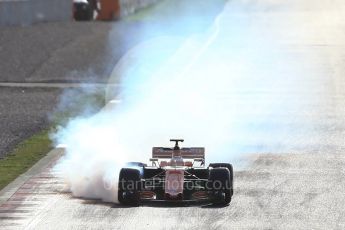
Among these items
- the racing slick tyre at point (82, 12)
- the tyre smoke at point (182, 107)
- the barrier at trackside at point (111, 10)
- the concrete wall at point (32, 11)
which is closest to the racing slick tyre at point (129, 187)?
the tyre smoke at point (182, 107)

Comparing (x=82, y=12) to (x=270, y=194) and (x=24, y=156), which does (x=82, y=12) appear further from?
(x=270, y=194)

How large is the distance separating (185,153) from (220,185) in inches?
38.0

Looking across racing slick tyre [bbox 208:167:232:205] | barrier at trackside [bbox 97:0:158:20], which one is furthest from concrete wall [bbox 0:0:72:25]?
racing slick tyre [bbox 208:167:232:205]

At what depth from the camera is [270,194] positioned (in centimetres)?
1641

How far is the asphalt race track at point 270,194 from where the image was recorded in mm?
14625

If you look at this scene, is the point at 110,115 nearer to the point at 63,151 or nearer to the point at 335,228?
the point at 63,151

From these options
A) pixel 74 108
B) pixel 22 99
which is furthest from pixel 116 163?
pixel 22 99

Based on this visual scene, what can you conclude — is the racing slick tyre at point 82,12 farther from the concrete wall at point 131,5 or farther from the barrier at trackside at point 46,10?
the concrete wall at point 131,5

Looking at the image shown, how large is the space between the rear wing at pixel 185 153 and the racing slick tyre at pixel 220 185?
64 centimetres

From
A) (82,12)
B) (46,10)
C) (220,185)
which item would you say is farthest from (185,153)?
(82,12)

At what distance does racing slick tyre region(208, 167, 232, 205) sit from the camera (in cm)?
1547

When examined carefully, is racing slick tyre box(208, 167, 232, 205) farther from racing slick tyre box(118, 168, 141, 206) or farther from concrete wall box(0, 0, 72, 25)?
concrete wall box(0, 0, 72, 25)

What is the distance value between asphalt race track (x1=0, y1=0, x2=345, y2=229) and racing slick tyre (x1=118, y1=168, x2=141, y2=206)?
0.48 ft

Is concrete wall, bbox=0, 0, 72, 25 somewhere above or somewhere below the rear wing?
below
